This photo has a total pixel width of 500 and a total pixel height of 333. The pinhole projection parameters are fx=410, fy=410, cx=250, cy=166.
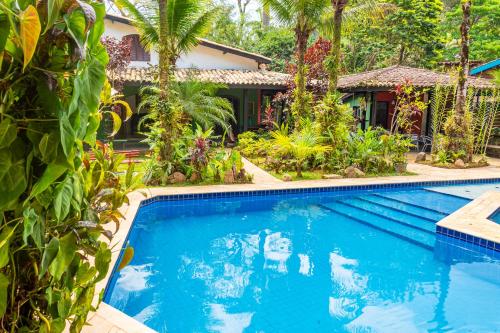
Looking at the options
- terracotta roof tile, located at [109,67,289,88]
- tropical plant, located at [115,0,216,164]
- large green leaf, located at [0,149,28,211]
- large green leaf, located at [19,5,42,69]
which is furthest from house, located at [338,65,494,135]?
large green leaf, located at [19,5,42,69]

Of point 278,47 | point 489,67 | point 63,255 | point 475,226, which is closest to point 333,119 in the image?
point 475,226

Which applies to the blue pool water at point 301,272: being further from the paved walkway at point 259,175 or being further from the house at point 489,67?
the house at point 489,67

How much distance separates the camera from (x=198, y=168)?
987 cm

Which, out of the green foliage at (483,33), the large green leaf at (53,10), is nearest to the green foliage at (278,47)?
the green foliage at (483,33)

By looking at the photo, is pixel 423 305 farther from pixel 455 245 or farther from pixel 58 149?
pixel 58 149

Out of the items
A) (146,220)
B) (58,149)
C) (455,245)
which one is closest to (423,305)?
(455,245)

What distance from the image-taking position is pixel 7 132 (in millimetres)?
1457

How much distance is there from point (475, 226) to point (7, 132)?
6.98 meters

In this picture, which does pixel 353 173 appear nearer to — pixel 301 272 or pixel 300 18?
pixel 300 18

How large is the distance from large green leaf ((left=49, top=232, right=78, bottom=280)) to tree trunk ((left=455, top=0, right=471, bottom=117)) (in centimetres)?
1434

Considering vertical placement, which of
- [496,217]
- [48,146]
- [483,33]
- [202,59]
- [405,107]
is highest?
[483,33]

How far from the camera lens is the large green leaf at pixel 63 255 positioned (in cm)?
A: 171

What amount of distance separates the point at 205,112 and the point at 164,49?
503 cm

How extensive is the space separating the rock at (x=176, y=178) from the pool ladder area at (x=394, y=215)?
3.30 m
